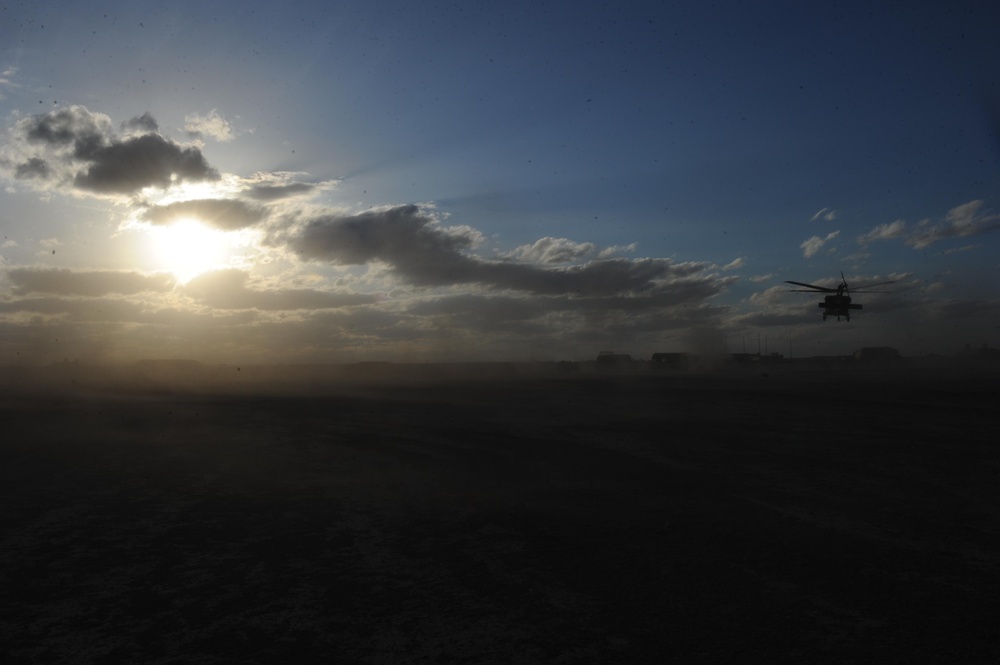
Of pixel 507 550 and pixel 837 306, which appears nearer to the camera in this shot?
pixel 507 550

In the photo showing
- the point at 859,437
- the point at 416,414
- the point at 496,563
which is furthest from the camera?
the point at 416,414

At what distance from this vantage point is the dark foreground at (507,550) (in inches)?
231

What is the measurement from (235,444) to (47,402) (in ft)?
79.9

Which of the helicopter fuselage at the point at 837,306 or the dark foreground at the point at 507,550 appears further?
the helicopter fuselage at the point at 837,306

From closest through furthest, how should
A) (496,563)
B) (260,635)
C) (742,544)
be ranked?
(260,635), (496,563), (742,544)

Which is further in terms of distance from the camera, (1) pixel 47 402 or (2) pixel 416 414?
(1) pixel 47 402

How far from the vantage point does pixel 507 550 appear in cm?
866

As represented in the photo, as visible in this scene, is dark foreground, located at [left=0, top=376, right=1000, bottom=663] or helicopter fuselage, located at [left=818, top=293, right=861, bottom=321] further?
helicopter fuselage, located at [left=818, top=293, right=861, bottom=321]

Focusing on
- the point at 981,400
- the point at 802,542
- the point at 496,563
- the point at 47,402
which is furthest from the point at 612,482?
the point at 47,402

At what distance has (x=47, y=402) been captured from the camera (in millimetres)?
37188

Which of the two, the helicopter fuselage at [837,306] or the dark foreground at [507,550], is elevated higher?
the helicopter fuselage at [837,306]

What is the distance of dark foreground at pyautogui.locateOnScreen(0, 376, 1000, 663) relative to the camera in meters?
5.87

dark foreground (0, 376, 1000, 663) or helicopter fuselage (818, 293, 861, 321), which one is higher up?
helicopter fuselage (818, 293, 861, 321)

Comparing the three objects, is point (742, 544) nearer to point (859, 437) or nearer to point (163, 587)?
point (163, 587)
